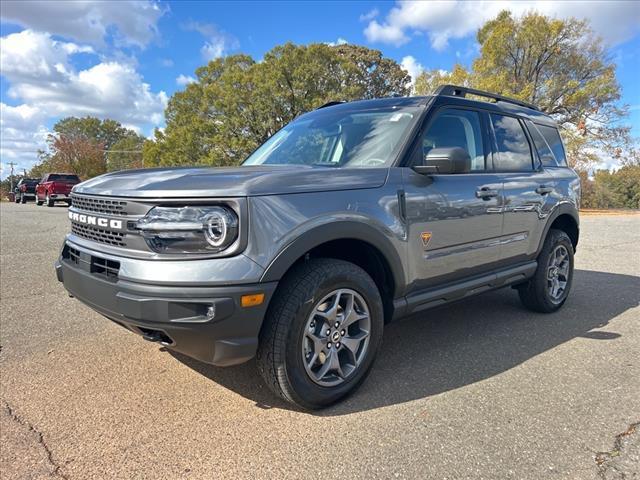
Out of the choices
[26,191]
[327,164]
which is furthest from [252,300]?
[26,191]

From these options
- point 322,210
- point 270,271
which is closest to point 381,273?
point 322,210

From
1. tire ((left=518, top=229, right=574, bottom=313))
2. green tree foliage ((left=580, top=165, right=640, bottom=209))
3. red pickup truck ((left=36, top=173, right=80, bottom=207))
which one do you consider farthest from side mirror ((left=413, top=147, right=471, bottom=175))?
green tree foliage ((left=580, top=165, right=640, bottom=209))

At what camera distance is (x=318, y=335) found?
2695mm

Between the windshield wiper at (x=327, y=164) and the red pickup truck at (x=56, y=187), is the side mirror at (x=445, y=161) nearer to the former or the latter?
the windshield wiper at (x=327, y=164)

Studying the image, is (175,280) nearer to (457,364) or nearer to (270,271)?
(270,271)

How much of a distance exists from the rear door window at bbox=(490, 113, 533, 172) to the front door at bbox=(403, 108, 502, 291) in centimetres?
20

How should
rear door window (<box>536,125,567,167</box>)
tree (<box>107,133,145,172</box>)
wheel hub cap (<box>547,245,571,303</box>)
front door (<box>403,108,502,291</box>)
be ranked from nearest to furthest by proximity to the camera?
1. front door (<box>403,108,502,291</box>)
2. wheel hub cap (<box>547,245,571,303</box>)
3. rear door window (<box>536,125,567,167</box>)
4. tree (<box>107,133,145,172</box>)

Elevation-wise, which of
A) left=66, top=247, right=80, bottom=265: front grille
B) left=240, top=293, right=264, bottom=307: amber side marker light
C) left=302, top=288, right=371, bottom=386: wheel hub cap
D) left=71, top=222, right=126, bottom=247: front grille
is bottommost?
left=302, top=288, right=371, bottom=386: wheel hub cap

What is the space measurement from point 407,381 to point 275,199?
5.25 ft

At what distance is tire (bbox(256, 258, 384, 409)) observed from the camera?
97.5 inches

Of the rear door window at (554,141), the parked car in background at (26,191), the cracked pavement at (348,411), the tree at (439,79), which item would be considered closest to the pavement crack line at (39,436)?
the cracked pavement at (348,411)

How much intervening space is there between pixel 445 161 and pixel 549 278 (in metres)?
2.51

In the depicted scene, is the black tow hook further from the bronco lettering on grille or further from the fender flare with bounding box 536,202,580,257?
the fender flare with bounding box 536,202,580,257

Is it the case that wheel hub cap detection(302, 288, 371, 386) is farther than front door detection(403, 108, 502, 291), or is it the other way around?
front door detection(403, 108, 502, 291)
